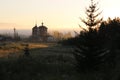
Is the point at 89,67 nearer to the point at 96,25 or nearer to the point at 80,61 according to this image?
the point at 80,61

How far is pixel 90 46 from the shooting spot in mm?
24641

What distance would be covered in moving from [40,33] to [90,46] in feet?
340

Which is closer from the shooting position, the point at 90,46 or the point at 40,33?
the point at 90,46

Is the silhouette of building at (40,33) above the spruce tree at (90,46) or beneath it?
above

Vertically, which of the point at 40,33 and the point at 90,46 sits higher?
the point at 40,33

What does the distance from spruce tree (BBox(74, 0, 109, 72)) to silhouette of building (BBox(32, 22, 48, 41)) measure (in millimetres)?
99605

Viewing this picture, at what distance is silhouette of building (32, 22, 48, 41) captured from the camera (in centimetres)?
A: 12625

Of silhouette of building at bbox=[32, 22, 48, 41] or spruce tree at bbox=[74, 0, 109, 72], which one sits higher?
silhouette of building at bbox=[32, 22, 48, 41]

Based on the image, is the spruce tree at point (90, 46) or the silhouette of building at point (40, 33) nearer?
the spruce tree at point (90, 46)

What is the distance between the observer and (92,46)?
24.6 metres

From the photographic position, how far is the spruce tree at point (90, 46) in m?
24.6

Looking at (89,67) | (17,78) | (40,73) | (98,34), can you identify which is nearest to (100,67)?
(89,67)

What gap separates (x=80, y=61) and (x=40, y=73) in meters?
3.20

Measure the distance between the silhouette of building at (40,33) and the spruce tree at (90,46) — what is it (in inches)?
3921
